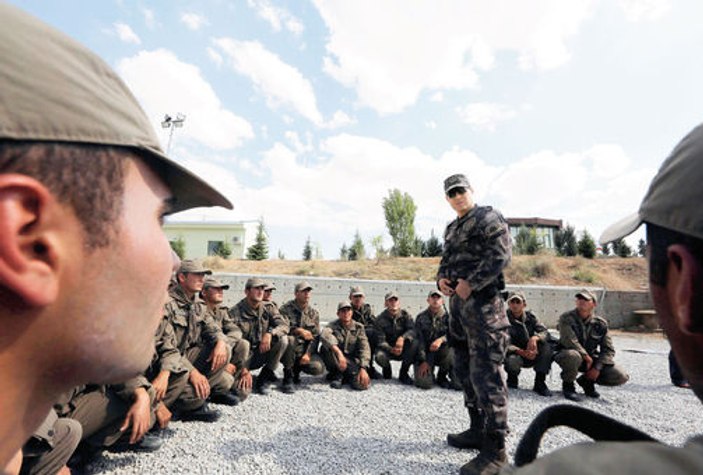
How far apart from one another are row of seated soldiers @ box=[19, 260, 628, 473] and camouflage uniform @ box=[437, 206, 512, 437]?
0.37m

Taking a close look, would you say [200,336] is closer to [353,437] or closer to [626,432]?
[353,437]

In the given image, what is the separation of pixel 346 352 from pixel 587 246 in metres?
21.1

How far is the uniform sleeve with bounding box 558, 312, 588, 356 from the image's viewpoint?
535 centimetres

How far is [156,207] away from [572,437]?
4.29 m

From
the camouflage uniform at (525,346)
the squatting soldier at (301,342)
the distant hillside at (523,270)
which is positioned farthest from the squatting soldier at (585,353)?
the distant hillside at (523,270)

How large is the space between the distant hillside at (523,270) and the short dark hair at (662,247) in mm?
17477

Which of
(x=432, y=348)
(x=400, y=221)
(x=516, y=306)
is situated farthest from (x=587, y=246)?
(x=432, y=348)

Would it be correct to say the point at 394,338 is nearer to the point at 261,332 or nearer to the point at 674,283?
the point at 261,332

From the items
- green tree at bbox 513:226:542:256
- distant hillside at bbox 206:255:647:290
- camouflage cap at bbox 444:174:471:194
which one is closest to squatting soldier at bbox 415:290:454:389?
camouflage cap at bbox 444:174:471:194

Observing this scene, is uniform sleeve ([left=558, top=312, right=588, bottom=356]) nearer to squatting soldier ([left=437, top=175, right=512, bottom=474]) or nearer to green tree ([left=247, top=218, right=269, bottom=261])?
squatting soldier ([left=437, top=175, right=512, bottom=474])

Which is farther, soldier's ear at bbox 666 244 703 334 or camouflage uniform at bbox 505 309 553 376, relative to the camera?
camouflage uniform at bbox 505 309 553 376

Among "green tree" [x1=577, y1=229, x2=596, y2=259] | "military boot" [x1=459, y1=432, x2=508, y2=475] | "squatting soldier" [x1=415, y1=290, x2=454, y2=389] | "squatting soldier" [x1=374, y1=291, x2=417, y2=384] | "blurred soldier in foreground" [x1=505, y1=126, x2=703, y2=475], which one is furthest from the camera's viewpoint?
"green tree" [x1=577, y1=229, x2=596, y2=259]

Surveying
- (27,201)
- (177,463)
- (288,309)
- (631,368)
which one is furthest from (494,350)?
(631,368)

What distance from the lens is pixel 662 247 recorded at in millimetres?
728
